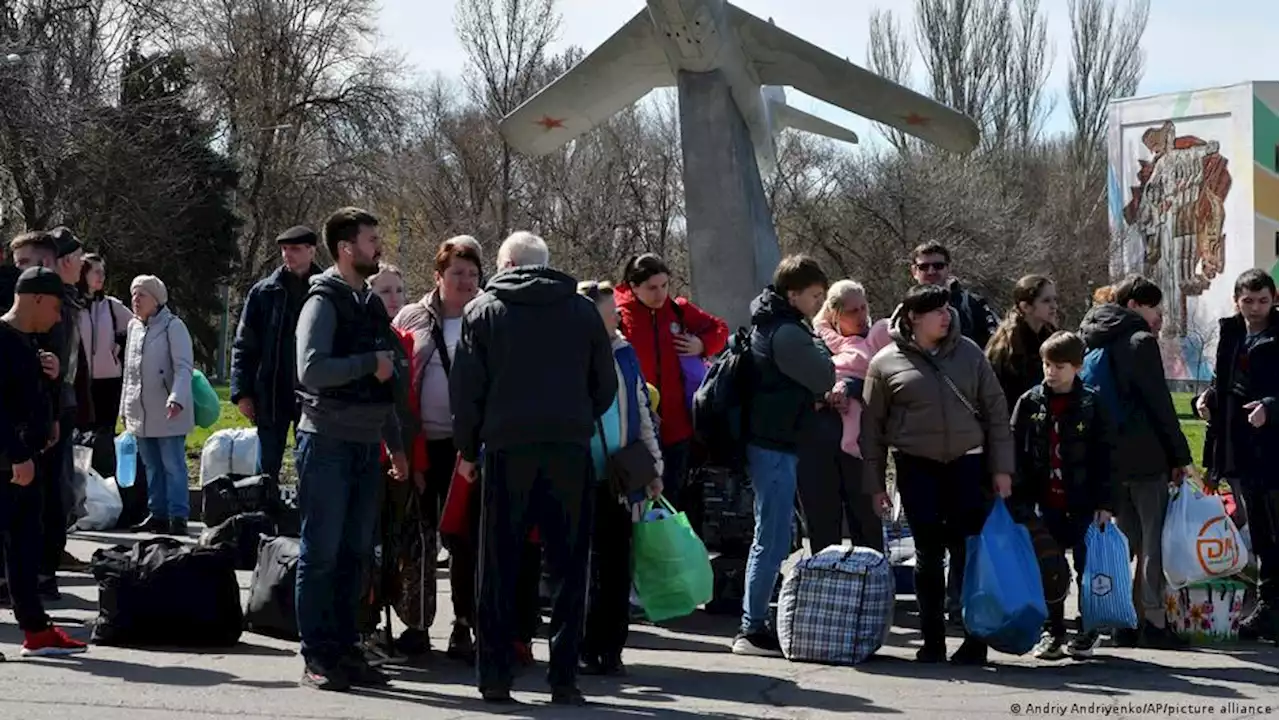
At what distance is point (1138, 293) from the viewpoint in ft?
27.1

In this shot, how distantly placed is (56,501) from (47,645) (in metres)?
1.73

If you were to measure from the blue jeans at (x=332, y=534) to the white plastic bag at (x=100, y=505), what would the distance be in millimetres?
5813

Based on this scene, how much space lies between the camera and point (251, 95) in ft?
144

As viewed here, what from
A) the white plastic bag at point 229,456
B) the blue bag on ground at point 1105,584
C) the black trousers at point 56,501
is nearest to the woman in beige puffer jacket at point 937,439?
the blue bag on ground at point 1105,584

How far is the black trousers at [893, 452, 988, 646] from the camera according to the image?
7273 millimetres

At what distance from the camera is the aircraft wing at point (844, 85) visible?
48.9 feet

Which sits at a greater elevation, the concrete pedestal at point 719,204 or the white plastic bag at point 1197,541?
the concrete pedestal at point 719,204

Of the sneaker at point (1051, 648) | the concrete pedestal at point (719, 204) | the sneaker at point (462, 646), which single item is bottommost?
the sneaker at point (462, 646)

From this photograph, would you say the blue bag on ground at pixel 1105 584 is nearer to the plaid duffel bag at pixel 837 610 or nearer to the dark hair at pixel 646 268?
the plaid duffel bag at pixel 837 610

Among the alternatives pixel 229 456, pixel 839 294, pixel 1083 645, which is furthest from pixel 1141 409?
pixel 229 456

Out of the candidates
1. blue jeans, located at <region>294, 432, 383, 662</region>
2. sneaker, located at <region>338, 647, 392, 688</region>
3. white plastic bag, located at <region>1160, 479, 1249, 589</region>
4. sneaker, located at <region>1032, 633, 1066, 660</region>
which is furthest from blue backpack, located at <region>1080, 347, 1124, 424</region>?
sneaker, located at <region>338, 647, 392, 688</region>

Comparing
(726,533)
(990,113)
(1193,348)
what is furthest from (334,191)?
(726,533)

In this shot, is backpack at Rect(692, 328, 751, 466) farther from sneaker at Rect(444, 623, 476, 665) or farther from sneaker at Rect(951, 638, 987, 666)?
sneaker at Rect(444, 623, 476, 665)

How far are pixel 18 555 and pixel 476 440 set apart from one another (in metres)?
2.16
